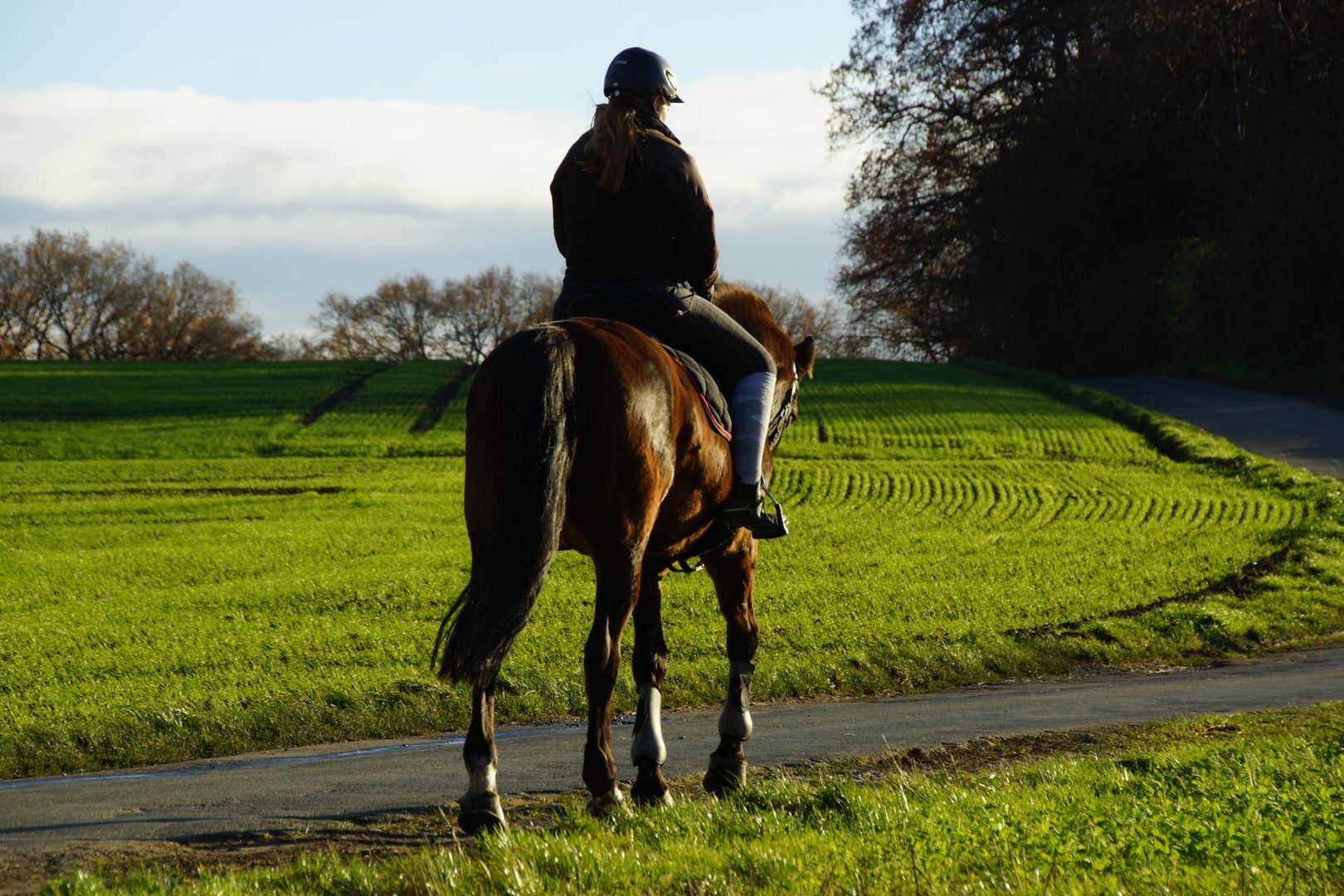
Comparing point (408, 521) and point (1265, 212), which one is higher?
point (1265, 212)

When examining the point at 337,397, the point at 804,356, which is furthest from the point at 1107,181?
the point at 804,356

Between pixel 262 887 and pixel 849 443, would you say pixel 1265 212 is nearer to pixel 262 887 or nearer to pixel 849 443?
pixel 849 443

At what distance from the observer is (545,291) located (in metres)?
97.5

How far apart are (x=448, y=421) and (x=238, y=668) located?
2867 centimetres

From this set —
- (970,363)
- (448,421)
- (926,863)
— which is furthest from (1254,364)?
(926,863)

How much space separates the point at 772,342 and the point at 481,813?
11.6ft

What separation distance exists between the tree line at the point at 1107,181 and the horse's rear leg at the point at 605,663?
1562 inches

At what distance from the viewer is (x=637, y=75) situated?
6.63m

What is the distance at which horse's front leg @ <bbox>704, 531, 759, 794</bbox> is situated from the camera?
6.87 metres

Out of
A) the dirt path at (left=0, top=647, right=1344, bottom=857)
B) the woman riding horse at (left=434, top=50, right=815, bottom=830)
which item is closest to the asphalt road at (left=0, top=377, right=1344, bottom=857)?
the dirt path at (left=0, top=647, right=1344, bottom=857)

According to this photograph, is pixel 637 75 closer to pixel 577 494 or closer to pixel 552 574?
pixel 577 494

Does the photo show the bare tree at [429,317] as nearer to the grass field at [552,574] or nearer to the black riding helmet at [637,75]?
the grass field at [552,574]

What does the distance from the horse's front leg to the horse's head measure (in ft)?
2.57

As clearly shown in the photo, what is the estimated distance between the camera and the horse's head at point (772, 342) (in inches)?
296
